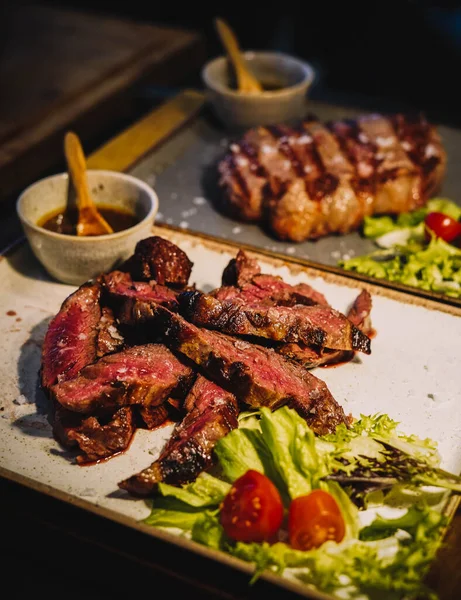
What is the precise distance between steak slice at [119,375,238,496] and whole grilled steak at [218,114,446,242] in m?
1.94

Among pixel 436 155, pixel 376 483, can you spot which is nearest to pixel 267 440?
pixel 376 483

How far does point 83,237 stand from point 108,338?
786 millimetres

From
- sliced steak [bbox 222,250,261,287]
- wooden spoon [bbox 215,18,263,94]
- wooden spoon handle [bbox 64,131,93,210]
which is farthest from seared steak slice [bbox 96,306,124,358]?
wooden spoon [bbox 215,18,263,94]

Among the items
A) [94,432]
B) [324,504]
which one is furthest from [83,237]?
[324,504]

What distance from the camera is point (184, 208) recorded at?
4.81 metres

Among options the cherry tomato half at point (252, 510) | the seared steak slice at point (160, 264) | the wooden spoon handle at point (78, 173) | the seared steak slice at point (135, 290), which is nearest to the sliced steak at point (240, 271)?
the seared steak slice at point (160, 264)

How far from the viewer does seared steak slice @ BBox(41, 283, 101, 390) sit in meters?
2.91

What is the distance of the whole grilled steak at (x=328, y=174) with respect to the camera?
4461mm

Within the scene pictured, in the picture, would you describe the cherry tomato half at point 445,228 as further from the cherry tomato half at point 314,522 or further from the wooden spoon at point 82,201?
the cherry tomato half at point 314,522

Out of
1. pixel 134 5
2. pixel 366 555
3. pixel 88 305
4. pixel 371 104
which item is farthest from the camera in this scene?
pixel 134 5

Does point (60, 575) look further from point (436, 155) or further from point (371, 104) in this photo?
point (371, 104)

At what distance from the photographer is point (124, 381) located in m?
2.68

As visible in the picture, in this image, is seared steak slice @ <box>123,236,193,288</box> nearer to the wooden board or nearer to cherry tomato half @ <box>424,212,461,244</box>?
cherry tomato half @ <box>424,212,461,244</box>

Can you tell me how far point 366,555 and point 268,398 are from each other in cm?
75
